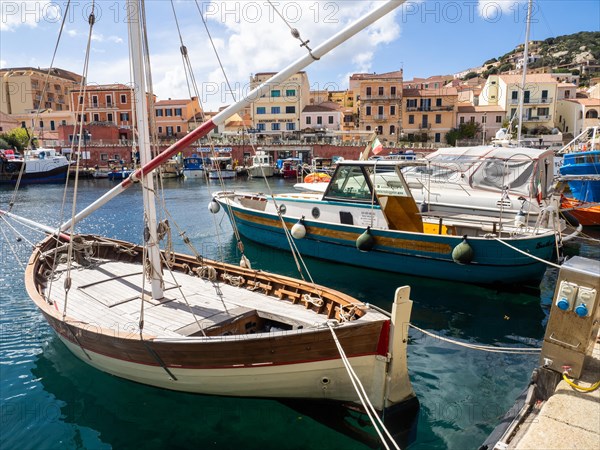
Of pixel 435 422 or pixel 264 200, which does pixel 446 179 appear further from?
pixel 435 422

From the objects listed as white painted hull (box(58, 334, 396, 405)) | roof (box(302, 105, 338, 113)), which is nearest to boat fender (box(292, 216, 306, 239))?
white painted hull (box(58, 334, 396, 405))

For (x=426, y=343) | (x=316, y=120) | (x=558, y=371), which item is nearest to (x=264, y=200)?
(x=426, y=343)

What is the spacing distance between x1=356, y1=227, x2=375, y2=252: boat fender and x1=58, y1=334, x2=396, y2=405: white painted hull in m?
6.67

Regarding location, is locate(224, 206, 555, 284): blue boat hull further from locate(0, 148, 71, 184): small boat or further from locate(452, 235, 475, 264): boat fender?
locate(0, 148, 71, 184): small boat

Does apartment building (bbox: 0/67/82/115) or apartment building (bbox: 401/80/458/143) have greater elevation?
apartment building (bbox: 0/67/82/115)

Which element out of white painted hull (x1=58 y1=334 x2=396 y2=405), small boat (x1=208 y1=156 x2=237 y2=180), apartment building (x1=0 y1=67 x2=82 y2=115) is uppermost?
apartment building (x1=0 y1=67 x2=82 y2=115)

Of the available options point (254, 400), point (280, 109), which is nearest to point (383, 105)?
point (280, 109)

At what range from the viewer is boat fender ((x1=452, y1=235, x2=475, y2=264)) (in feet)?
37.7

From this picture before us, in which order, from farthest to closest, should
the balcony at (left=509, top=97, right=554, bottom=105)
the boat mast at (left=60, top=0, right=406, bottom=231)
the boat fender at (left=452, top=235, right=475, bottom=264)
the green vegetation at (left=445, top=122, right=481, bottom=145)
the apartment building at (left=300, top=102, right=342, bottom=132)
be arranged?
the apartment building at (left=300, top=102, right=342, bottom=132) < the balcony at (left=509, top=97, right=554, bottom=105) < the green vegetation at (left=445, top=122, right=481, bottom=145) < the boat fender at (left=452, top=235, right=475, bottom=264) < the boat mast at (left=60, top=0, right=406, bottom=231)

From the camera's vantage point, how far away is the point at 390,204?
13234 millimetres

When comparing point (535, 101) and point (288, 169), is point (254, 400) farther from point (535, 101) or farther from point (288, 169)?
point (535, 101)

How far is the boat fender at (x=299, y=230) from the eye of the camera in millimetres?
14297

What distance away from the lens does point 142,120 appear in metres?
7.07

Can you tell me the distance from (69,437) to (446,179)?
48.5 ft
